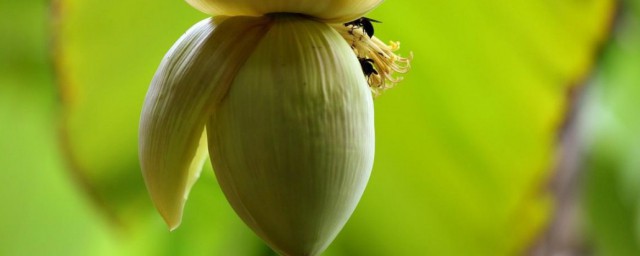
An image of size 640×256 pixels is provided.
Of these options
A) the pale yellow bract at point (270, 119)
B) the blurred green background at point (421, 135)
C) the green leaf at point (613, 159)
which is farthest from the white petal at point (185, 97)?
the green leaf at point (613, 159)

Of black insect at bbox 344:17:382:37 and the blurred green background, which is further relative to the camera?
the blurred green background

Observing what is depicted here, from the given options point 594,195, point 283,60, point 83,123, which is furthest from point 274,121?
point 594,195

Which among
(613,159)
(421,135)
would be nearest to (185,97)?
(421,135)

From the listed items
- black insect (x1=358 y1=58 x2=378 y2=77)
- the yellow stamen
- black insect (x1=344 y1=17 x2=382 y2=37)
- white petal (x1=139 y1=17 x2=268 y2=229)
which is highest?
black insect (x1=344 y1=17 x2=382 y2=37)

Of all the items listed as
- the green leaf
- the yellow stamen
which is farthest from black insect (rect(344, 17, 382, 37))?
the green leaf

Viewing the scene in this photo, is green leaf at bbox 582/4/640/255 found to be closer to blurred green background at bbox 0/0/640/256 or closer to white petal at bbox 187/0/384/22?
blurred green background at bbox 0/0/640/256

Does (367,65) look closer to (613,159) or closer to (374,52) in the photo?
(374,52)

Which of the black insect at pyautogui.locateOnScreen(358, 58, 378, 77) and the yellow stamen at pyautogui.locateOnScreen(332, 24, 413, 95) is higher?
the yellow stamen at pyautogui.locateOnScreen(332, 24, 413, 95)

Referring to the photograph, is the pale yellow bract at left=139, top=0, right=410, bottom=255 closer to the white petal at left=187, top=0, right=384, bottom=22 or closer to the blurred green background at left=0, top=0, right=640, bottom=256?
the white petal at left=187, top=0, right=384, bottom=22
